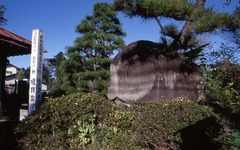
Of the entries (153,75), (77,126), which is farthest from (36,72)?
(153,75)

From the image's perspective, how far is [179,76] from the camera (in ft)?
24.6

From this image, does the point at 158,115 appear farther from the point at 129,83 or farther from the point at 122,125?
the point at 129,83

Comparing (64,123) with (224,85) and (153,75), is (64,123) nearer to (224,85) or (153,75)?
(153,75)

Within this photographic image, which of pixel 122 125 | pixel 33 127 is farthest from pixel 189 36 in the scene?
pixel 33 127

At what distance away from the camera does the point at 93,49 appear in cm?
1475

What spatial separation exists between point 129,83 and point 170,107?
10.2 feet

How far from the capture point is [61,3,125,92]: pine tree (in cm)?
1404

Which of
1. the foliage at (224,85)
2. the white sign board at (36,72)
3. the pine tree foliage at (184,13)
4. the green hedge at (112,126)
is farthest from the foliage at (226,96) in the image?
the white sign board at (36,72)

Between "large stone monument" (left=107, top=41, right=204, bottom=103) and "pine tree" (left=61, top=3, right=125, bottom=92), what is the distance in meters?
5.71

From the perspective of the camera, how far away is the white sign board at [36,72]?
6242 mm

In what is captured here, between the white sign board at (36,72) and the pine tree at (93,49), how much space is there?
7.29 metres

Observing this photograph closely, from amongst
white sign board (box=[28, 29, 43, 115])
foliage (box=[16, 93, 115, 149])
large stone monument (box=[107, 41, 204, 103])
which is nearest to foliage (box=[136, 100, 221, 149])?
foliage (box=[16, 93, 115, 149])

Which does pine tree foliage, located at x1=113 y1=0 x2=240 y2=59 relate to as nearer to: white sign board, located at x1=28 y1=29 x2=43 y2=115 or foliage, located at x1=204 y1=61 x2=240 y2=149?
foliage, located at x1=204 y1=61 x2=240 y2=149

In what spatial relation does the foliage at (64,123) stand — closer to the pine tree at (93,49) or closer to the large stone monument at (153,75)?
the large stone monument at (153,75)
